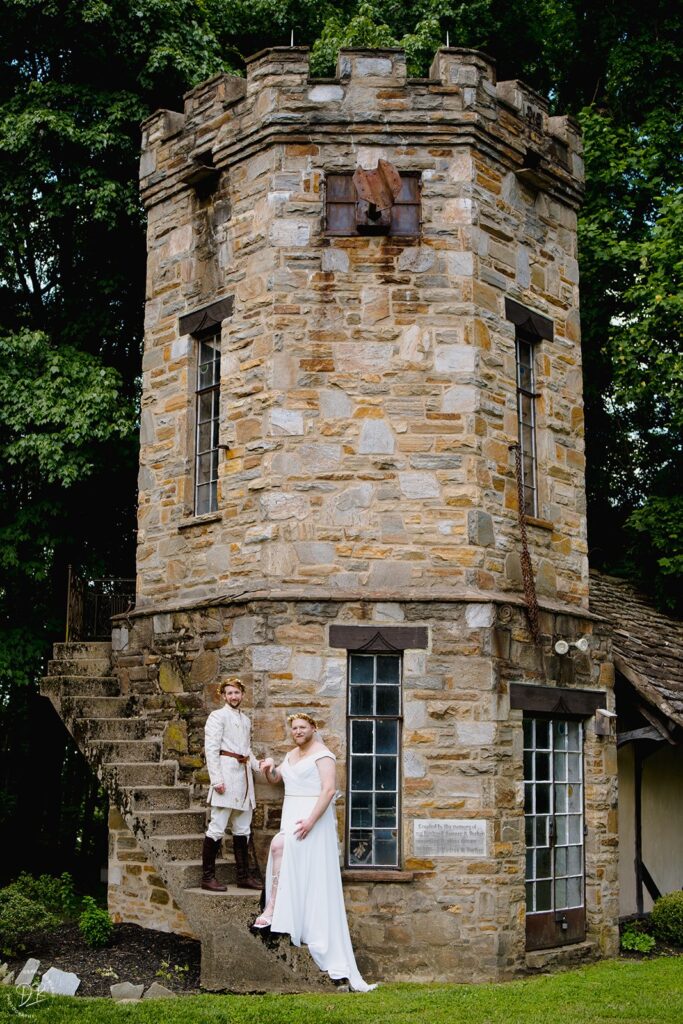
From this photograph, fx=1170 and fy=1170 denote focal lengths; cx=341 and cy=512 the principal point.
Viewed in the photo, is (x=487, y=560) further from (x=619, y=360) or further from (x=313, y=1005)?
(x=619, y=360)

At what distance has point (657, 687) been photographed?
1244 centimetres

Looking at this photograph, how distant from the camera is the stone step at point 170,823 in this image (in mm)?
10211

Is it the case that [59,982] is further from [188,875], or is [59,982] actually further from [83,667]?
[83,667]

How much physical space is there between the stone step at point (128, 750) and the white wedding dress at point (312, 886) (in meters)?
2.11

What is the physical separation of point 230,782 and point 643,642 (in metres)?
6.08

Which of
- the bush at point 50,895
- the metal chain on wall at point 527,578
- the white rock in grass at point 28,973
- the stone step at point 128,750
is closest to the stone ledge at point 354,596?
the metal chain on wall at point 527,578

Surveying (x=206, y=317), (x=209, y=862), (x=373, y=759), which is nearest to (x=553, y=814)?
(x=373, y=759)

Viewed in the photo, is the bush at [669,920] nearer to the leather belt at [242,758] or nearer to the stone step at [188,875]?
the stone step at [188,875]

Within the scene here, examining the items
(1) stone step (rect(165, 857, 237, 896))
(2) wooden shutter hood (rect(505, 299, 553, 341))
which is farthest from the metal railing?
(2) wooden shutter hood (rect(505, 299, 553, 341))

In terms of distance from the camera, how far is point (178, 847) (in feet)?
32.7

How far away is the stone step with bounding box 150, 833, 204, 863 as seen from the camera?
32.6 ft

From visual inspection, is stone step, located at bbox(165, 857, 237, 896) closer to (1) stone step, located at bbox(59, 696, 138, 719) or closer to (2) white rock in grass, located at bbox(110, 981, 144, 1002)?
(2) white rock in grass, located at bbox(110, 981, 144, 1002)

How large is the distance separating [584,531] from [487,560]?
2.02 meters

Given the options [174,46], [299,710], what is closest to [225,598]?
[299,710]
